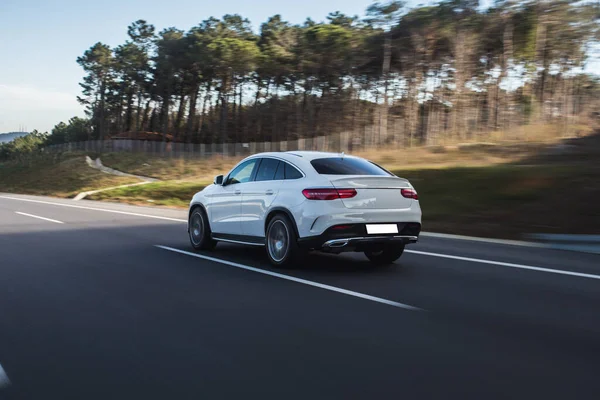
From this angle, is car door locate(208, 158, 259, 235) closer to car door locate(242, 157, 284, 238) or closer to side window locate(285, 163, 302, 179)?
car door locate(242, 157, 284, 238)

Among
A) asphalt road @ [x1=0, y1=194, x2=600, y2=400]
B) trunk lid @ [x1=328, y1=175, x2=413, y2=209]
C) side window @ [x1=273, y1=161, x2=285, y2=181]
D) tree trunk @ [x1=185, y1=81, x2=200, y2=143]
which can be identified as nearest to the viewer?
asphalt road @ [x1=0, y1=194, x2=600, y2=400]

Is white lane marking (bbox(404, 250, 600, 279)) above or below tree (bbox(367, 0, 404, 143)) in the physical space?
below

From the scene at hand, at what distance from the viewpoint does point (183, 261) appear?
10.1m

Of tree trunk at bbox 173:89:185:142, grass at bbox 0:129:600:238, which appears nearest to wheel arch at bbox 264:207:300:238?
grass at bbox 0:129:600:238

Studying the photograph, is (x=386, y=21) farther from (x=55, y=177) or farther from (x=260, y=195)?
(x=260, y=195)

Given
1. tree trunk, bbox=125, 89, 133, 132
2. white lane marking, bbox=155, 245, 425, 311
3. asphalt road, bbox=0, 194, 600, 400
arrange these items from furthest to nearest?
tree trunk, bbox=125, 89, 133, 132
white lane marking, bbox=155, 245, 425, 311
asphalt road, bbox=0, 194, 600, 400

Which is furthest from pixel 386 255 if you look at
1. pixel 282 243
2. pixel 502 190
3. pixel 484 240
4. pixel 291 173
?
pixel 502 190

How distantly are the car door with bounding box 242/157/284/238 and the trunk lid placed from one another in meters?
1.10

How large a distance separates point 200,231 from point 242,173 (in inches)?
63.3

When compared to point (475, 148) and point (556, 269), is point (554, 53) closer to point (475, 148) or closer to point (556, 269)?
point (475, 148)

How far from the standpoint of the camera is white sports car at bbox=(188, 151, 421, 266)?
27.6 ft

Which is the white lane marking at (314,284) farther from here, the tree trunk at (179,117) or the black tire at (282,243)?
the tree trunk at (179,117)

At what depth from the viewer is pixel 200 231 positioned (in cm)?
1139

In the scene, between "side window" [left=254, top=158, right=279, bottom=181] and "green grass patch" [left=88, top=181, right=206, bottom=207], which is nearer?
"side window" [left=254, top=158, right=279, bottom=181]
